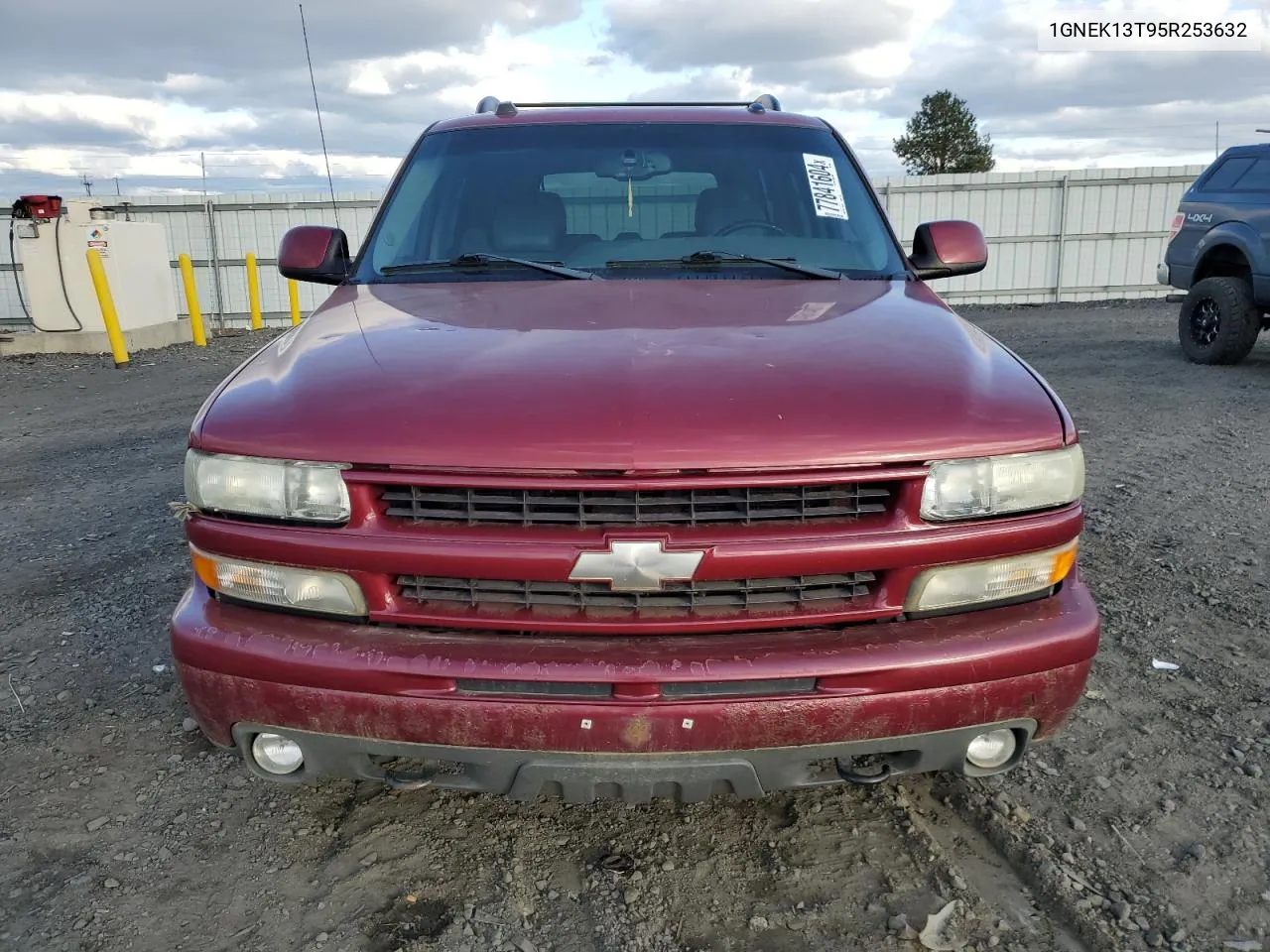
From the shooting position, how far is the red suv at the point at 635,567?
189 centimetres

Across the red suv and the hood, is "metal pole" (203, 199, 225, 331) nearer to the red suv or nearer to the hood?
the hood

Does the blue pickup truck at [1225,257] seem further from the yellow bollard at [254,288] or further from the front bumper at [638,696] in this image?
the yellow bollard at [254,288]

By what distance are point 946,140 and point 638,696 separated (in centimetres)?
5396

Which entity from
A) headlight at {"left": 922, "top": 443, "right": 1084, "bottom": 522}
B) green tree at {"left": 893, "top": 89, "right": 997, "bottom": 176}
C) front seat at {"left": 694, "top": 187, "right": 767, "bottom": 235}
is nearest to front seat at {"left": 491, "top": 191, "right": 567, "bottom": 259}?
front seat at {"left": 694, "top": 187, "right": 767, "bottom": 235}

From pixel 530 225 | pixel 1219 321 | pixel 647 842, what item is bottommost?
pixel 647 842

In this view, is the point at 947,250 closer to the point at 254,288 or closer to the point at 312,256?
the point at 312,256

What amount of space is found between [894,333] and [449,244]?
1.55m

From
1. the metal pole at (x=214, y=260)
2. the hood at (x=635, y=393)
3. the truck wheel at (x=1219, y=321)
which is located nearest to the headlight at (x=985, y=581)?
the hood at (x=635, y=393)

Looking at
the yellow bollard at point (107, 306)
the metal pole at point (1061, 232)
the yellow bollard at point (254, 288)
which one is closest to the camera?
the yellow bollard at point (107, 306)

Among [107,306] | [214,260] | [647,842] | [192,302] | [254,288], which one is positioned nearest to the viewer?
[647,842]

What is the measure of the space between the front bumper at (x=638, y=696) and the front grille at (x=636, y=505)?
242mm

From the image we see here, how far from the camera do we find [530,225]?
3.22 m

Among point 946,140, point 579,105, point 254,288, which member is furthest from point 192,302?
point 946,140

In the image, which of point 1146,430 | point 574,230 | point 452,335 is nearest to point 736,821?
point 452,335
